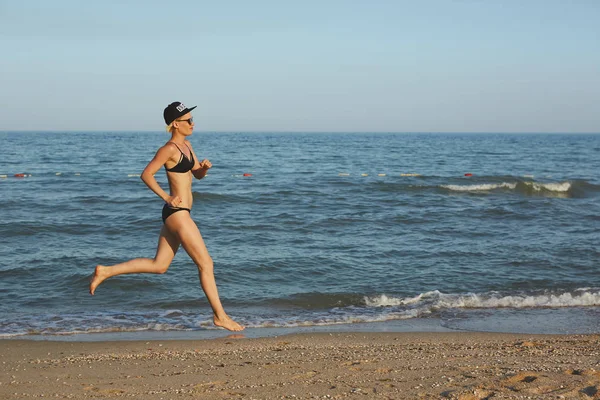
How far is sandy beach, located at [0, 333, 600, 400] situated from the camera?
5.43m

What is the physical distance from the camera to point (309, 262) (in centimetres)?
1320

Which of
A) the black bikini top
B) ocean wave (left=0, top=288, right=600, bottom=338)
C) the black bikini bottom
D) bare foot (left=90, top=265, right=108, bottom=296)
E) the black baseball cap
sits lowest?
ocean wave (left=0, top=288, right=600, bottom=338)

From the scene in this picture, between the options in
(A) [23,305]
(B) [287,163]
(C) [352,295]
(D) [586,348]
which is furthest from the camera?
(B) [287,163]

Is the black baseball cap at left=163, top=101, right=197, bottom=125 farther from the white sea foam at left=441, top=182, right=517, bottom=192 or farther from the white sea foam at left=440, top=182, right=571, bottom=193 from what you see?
the white sea foam at left=440, top=182, right=571, bottom=193

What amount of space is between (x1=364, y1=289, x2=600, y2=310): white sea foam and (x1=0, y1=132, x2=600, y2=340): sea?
0.03m

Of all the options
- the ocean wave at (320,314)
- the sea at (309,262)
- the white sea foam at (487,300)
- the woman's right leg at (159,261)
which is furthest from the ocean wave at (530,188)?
the woman's right leg at (159,261)

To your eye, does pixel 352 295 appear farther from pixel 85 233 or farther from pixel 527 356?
pixel 85 233

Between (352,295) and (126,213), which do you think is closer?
(352,295)

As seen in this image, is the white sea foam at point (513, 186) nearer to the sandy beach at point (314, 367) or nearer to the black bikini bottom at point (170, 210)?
the sandy beach at point (314, 367)

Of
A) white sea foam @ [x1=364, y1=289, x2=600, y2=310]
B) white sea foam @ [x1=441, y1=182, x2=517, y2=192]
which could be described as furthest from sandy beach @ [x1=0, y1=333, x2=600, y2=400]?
white sea foam @ [x1=441, y1=182, x2=517, y2=192]

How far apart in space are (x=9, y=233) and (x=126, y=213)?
401cm

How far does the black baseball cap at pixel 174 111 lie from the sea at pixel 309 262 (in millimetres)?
3218

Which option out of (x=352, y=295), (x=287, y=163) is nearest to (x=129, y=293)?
(x=352, y=295)

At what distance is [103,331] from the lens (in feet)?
29.0
